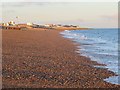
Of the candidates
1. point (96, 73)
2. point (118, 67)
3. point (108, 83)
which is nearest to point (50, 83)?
point (108, 83)

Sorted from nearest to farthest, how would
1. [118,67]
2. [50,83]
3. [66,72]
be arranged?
[50,83] < [66,72] < [118,67]

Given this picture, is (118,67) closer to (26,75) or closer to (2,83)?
(26,75)

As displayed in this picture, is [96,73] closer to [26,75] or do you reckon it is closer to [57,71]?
[57,71]

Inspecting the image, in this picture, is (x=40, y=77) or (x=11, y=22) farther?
(x=11, y=22)

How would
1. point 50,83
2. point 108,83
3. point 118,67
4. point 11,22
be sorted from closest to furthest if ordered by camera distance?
point 50,83, point 108,83, point 118,67, point 11,22

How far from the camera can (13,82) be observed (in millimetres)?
14188

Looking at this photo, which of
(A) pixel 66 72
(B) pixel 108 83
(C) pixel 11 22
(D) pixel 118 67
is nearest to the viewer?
(B) pixel 108 83


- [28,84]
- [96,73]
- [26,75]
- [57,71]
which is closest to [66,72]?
[57,71]

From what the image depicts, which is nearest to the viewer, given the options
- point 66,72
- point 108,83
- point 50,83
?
point 50,83

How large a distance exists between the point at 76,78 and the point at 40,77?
6.40ft

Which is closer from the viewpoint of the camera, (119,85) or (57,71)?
(119,85)

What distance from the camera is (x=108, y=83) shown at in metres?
16.0

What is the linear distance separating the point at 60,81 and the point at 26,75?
197cm

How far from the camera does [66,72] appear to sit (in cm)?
1856
